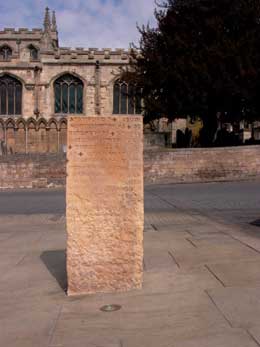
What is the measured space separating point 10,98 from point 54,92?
4.02 meters

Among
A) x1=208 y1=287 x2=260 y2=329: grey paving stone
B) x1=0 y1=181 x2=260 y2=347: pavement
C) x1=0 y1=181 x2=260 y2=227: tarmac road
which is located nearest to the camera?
x1=0 y1=181 x2=260 y2=347: pavement

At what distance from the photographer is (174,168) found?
82.8 feet

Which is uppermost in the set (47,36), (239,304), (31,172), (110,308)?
(47,36)

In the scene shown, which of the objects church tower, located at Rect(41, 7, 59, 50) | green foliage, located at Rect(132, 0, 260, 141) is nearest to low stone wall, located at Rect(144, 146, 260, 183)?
green foliage, located at Rect(132, 0, 260, 141)

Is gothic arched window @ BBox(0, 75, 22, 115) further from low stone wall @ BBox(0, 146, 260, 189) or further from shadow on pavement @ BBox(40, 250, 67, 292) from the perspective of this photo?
shadow on pavement @ BBox(40, 250, 67, 292)

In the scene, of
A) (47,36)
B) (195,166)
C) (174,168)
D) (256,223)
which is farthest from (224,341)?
(47,36)

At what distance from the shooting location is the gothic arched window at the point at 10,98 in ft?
151

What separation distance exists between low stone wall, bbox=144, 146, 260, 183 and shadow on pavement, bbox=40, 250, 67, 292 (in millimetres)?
17493

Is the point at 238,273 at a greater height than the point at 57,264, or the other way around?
the point at 238,273

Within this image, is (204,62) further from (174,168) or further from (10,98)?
(10,98)

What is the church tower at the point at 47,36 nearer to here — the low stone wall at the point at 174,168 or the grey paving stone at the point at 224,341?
the low stone wall at the point at 174,168

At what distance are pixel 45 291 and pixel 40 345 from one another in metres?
1.69

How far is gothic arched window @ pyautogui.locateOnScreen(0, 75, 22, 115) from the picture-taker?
4597 cm

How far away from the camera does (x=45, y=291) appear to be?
5590 mm
